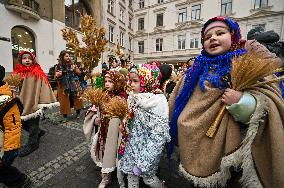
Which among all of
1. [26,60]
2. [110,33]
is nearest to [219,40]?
[26,60]

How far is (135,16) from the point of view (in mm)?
25625

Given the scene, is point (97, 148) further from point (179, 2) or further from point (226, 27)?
point (179, 2)

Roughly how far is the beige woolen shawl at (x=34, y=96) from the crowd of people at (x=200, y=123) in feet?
3.76

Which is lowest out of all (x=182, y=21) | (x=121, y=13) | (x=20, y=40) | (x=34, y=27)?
(x=20, y=40)

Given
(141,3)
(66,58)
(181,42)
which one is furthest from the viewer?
(141,3)

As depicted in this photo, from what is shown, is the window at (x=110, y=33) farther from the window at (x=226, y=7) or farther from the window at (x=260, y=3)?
the window at (x=260, y=3)

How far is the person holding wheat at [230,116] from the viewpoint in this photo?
3.76ft

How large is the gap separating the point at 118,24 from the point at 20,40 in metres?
12.6

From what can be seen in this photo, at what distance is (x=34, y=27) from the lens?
1078 centimetres

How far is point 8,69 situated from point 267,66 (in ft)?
37.5

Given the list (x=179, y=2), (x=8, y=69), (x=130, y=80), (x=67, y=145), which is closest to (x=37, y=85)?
(x=67, y=145)

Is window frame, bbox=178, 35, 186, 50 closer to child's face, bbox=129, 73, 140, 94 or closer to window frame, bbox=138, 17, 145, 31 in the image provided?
window frame, bbox=138, 17, 145, 31

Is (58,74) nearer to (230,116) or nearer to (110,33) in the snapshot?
(230,116)

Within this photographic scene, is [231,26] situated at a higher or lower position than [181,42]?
lower
